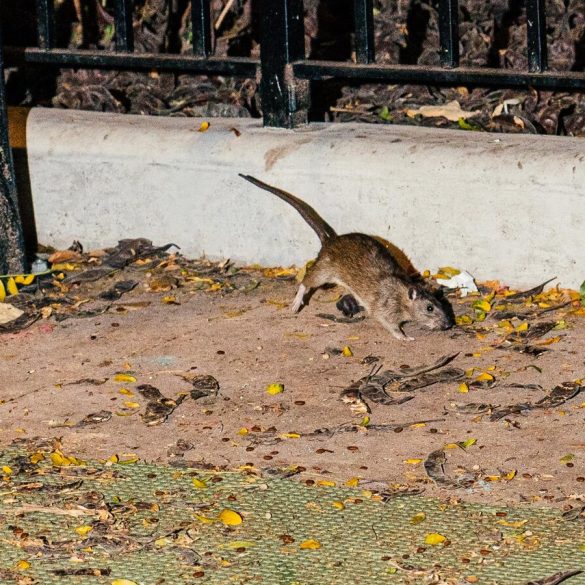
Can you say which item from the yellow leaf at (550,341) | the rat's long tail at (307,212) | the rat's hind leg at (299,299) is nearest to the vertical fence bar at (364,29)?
the rat's long tail at (307,212)

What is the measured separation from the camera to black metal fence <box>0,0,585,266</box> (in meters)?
6.02

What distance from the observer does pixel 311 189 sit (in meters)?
6.43

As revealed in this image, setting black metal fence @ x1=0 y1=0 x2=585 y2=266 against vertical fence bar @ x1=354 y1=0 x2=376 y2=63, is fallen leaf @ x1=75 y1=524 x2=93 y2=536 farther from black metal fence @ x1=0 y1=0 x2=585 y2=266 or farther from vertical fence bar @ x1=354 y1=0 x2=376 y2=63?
vertical fence bar @ x1=354 y1=0 x2=376 y2=63

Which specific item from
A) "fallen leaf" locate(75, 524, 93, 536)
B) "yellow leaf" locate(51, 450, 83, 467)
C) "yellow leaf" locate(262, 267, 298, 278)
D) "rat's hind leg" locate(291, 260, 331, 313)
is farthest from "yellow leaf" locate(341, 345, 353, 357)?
"fallen leaf" locate(75, 524, 93, 536)

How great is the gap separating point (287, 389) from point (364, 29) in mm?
1979

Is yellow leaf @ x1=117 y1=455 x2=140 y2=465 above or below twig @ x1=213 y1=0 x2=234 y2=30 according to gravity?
below

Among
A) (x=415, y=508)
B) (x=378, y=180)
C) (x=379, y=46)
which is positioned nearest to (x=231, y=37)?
(x=379, y=46)

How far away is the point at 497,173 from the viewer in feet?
19.7

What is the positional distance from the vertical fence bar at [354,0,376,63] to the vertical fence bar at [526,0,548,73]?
0.77 m

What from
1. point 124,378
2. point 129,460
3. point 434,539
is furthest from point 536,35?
point 434,539

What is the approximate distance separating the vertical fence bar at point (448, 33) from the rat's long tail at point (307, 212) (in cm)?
90

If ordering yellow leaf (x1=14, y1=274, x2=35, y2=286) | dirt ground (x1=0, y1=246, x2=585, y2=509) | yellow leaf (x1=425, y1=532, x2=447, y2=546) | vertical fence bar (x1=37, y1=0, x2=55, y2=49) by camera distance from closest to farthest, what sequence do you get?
yellow leaf (x1=425, y1=532, x2=447, y2=546) < dirt ground (x1=0, y1=246, x2=585, y2=509) < yellow leaf (x1=14, y1=274, x2=35, y2=286) < vertical fence bar (x1=37, y1=0, x2=55, y2=49)

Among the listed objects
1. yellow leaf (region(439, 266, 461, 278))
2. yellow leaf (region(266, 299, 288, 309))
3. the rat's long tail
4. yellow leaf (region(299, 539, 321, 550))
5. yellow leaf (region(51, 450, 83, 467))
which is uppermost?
the rat's long tail

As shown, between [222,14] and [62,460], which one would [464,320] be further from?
[222,14]
